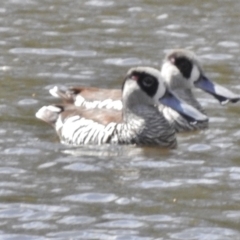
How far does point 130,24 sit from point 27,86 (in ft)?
11.2

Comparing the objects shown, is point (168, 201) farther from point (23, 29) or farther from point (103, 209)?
point (23, 29)

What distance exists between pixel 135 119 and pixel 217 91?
1220 millimetres

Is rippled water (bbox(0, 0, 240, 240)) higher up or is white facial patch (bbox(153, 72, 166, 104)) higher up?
white facial patch (bbox(153, 72, 166, 104))

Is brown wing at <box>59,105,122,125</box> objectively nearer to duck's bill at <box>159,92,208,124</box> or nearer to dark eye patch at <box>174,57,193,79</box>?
duck's bill at <box>159,92,208,124</box>

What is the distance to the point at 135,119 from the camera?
1466 cm

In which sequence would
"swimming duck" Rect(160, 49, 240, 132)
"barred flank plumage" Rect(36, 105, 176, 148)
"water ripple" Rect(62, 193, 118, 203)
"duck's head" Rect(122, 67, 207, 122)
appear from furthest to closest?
"swimming duck" Rect(160, 49, 240, 132) < "duck's head" Rect(122, 67, 207, 122) < "barred flank plumage" Rect(36, 105, 176, 148) < "water ripple" Rect(62, 193, 118, 203)

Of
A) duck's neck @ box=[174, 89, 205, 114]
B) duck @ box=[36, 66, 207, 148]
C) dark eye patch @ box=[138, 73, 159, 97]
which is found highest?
dark eye patch @ box=[138, 73, 159, 97]

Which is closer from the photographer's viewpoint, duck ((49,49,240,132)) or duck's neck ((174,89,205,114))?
duck ((49,49,240,132))

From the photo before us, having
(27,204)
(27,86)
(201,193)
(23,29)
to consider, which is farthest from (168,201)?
(23,29)

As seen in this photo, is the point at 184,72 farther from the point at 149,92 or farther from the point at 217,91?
the point at 149,92

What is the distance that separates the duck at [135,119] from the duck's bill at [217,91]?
0.46 metres

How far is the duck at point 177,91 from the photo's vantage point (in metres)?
15.4

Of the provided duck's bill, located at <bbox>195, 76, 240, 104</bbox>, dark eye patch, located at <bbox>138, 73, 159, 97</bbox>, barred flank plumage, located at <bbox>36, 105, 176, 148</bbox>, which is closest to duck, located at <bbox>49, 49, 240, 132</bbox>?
duck's bill, located at <bbox>195, 76, 240, 104</bbox>

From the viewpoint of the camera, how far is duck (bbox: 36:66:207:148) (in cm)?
1452
